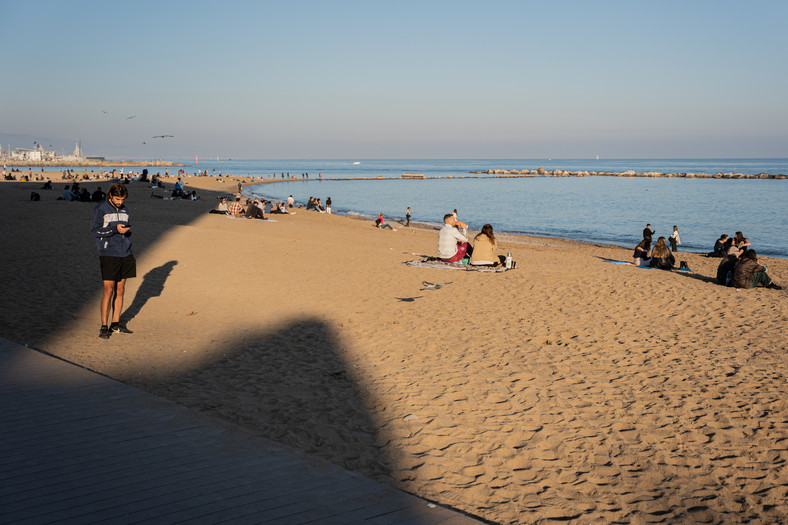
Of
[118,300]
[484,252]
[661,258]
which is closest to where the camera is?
[118,300]

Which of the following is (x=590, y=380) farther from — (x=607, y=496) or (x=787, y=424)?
(x=607, y=496)

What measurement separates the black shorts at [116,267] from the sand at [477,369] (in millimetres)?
946

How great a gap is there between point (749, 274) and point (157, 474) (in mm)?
14261

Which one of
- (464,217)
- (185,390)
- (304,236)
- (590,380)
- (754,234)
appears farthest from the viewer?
(464,217)

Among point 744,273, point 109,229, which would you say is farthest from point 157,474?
point 744,273

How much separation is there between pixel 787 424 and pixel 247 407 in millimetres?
5507

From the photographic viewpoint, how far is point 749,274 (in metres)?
13.9

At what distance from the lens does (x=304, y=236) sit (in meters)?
23.9

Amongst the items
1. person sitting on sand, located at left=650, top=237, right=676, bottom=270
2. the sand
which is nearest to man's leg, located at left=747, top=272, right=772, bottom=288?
the sand

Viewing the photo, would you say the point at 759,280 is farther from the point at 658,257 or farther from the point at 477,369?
the point at 477,369

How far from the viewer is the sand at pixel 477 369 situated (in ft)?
15.3

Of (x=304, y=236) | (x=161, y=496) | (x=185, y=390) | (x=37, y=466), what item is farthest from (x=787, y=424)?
(x=304, y=236)

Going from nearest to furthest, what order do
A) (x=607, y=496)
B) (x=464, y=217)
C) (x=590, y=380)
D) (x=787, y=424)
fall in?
(x=607, y=496) → (x=787, y=424) → (x=590, y=380) → (x=464, y=217)

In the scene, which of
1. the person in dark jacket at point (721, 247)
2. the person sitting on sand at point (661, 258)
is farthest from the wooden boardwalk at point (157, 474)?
the person in dark jacket at point (721, 247)
